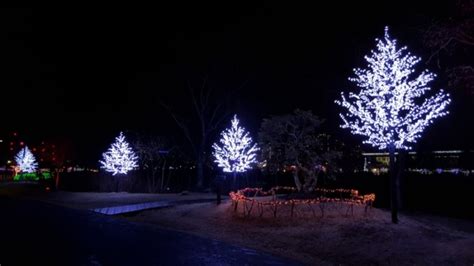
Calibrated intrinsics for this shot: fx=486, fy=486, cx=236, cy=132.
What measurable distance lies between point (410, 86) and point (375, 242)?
5.77 meters

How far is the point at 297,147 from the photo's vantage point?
23.7m

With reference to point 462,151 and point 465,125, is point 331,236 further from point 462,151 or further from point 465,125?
point 462,151

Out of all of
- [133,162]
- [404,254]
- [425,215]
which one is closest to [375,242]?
[404,254]

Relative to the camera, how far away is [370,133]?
52.9ft

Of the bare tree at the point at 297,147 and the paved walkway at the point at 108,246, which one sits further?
the bare tree at the point at 297,147

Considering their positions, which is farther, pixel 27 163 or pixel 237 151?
pixel 27 163

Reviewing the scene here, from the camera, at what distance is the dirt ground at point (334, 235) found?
10703 mm

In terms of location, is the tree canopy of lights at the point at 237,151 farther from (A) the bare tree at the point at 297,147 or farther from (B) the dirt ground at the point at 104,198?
(A) the bare tree at the point at 297,147

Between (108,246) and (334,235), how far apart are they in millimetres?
5921

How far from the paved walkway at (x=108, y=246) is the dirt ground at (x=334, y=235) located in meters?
1.13

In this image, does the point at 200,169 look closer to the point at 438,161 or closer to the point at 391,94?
the point at 438,161

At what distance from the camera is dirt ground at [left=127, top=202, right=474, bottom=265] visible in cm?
1070

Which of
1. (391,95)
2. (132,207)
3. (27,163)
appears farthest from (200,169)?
(27,163)

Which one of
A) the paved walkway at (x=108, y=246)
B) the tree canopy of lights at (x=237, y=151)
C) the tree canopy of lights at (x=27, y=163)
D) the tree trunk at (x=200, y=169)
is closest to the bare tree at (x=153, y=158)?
the tree trunk at (x=200, y=169)
